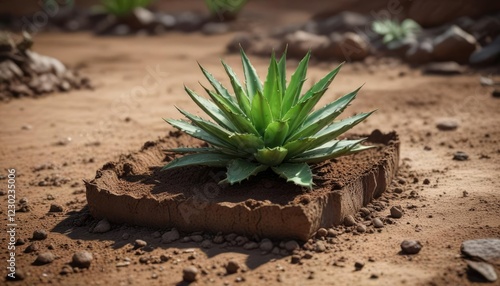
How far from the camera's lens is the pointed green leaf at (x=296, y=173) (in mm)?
3490

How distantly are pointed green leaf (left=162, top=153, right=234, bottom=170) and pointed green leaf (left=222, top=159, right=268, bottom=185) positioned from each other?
0.30 ft

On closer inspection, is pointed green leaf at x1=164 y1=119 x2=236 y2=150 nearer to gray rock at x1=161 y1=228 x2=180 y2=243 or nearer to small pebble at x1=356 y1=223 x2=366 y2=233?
gray rock at x1=161 y1=228 x2=180 y2=243

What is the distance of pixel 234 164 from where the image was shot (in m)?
3.73

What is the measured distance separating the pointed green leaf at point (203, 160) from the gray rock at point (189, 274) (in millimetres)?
906

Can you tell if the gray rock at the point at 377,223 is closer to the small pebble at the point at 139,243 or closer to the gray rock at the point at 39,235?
the small pebble at the point at 139,243

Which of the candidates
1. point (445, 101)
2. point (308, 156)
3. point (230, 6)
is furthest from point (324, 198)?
point (230, 6)

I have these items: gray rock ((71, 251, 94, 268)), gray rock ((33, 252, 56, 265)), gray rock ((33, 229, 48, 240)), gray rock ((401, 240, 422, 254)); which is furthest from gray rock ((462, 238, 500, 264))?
gray rock ((33, 229, 48, 240))

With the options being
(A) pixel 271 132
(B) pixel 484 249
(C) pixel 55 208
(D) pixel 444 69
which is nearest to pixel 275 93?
(A) pixel 271 132

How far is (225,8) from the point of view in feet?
41.1

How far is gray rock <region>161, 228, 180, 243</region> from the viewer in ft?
11.5

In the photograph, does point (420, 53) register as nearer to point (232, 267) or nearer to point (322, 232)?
point (322, 232)

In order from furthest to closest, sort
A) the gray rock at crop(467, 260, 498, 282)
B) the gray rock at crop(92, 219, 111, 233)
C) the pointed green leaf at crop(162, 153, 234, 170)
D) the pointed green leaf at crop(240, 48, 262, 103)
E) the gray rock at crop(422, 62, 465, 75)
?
the gray rock at crop(422, 62, 465, 75) < the pointed green leaf at crop(240, 48, 262, 103) < the pointed green leaf at crop(162, 153, 234, 170) < the gray rock at crop(92, 219, 111, 233) < the gray rock at crop(467, 260, 498, 282)

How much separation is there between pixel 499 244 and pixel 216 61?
6448mm

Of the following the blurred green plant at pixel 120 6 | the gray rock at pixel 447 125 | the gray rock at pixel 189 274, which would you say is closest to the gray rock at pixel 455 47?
the gray rock at pixel 447 125
